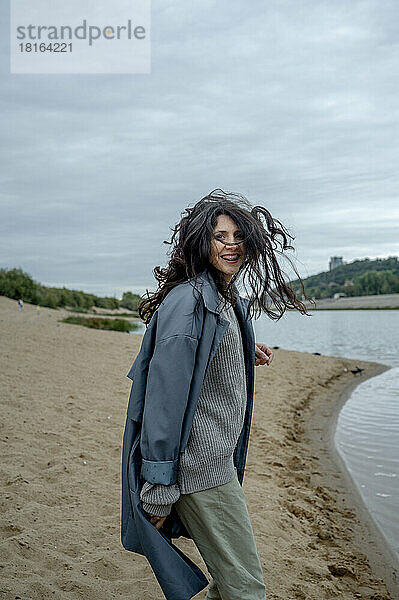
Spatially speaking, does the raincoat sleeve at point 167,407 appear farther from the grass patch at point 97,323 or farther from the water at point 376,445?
the grass patch at point 97,323

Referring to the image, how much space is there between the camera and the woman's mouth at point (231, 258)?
2447 millimetres

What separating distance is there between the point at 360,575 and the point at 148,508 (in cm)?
264

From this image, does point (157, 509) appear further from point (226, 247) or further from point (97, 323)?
point (97, 323)

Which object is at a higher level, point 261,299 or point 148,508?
point 261,299

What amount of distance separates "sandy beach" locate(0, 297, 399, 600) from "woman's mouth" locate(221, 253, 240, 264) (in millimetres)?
2044

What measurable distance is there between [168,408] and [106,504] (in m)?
2.64

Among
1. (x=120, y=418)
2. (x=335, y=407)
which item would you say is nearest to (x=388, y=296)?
(x=335, y=407)

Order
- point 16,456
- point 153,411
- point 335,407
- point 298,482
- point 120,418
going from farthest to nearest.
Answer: point 335,407
point 120,418
point 298,482
point 16,456
point 153,411

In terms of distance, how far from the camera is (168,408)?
6.84ft

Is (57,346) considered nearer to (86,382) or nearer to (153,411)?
(86,382)

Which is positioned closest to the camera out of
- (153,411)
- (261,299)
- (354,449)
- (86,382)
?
(153,411)

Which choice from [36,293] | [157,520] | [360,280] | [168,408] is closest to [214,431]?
[168,408]

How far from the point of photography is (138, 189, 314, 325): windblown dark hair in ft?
8.03

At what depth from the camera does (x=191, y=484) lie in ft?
7.20
